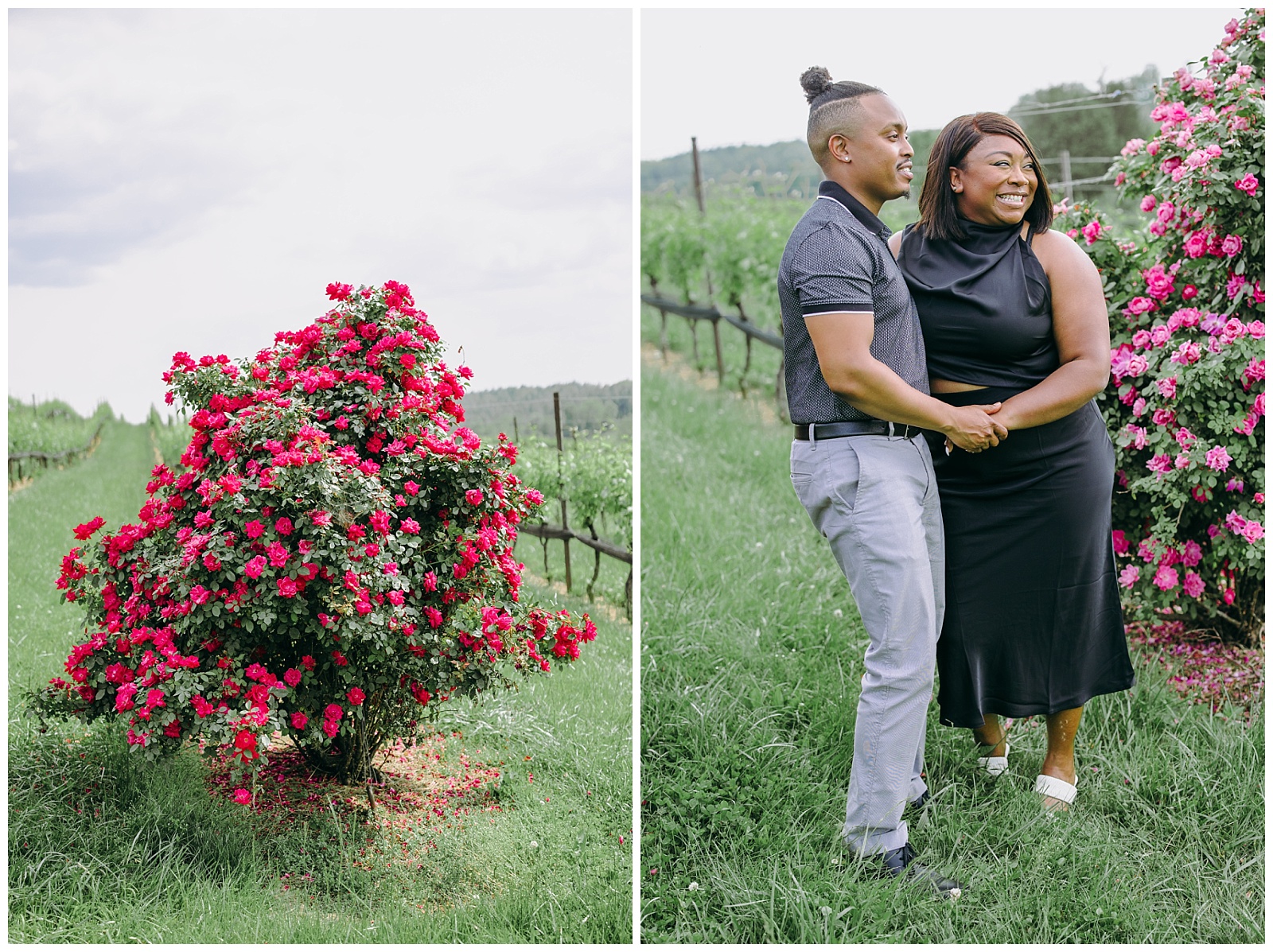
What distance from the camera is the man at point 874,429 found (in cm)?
190

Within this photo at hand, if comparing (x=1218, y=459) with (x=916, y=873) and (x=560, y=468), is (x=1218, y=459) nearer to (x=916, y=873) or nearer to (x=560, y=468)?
(x=916, y=873)

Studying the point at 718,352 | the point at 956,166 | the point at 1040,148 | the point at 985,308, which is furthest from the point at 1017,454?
the point at 1040,148

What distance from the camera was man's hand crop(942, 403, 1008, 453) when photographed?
1.98m

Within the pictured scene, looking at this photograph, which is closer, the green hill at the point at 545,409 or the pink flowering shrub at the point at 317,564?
the pink flowering shrub at the point at 317,564

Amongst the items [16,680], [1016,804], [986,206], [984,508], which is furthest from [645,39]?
[16,680]

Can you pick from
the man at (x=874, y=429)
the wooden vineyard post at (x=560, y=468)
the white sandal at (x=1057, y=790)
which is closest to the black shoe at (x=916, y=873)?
the man at (x=874, y=429)

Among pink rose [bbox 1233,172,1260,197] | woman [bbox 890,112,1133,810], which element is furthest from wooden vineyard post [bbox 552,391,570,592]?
pink rose [bbox 1233,172,1260,197]

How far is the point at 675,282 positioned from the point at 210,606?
5451mm

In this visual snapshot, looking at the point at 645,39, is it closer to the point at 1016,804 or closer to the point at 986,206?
the point at 986,206

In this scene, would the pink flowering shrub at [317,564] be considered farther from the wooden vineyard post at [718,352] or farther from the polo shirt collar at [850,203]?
the wooden vineyard post at [718,352]

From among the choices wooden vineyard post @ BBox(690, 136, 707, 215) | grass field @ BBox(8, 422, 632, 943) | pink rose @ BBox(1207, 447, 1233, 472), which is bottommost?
grass field @ BBox(8, 422, 632, 943)

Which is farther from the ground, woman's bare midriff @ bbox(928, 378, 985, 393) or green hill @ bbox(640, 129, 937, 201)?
green hill @ bbox(640, 129, 937, 201)

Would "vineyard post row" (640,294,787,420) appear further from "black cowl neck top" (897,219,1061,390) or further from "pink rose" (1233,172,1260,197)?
"black cowl neck top" (897,219,1061,390)

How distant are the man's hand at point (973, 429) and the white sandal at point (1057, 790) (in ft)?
3.17
